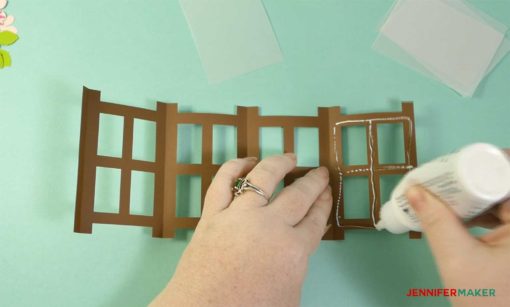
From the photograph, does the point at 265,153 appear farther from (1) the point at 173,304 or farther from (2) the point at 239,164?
(1) the point at 173,304

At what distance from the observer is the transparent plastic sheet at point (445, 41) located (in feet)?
2.45

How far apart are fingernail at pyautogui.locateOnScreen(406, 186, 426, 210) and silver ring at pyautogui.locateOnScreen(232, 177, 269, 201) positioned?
0.21 m

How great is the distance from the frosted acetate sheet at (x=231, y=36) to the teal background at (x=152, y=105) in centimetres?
2

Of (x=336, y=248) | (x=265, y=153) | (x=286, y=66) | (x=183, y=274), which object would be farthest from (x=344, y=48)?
(x=183, y=274)

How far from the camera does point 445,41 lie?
755mm

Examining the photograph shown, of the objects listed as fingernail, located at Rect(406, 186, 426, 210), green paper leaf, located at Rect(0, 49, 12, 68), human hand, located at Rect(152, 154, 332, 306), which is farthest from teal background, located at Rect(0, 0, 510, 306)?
fingernail, located at Rect(406, 186, 426, 210)

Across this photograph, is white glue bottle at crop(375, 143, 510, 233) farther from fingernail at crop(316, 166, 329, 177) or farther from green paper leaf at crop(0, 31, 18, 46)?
green paper leaf at crop(0, 31, 18, 46)

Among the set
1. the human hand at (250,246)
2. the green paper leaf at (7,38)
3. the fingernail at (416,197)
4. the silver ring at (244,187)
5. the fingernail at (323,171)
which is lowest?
the human hand at (250,246)

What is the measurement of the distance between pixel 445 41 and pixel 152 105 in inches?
23.6

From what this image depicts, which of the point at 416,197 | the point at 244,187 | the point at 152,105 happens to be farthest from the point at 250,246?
the point at 152,105

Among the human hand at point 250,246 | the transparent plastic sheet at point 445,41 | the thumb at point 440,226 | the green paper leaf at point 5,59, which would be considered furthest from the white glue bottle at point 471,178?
the green paper leaf at point 5,59

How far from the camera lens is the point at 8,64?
0.76 m

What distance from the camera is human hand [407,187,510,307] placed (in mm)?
403

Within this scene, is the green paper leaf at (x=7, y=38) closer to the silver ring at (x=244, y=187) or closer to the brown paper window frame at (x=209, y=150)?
the brown paper window frame at (x=209, y=150)
